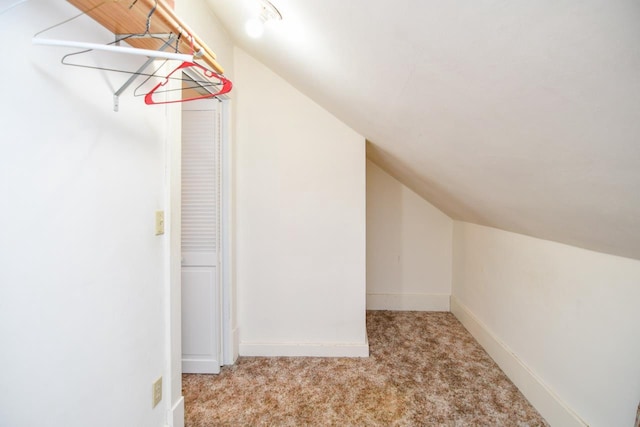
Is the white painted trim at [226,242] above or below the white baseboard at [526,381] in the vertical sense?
above

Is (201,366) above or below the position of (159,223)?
below

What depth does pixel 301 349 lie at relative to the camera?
248 cm

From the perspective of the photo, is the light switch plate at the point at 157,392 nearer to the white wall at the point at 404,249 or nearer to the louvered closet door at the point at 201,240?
the louvered closet door at the point at 201,240

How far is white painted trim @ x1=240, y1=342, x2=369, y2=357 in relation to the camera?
2.47 meters

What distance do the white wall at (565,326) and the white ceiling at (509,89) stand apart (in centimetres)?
18

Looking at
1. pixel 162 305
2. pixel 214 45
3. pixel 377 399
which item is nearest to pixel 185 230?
pixel 162 305

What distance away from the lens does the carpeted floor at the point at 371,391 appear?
176 cm

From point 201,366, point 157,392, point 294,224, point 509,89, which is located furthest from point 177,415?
point 509,89

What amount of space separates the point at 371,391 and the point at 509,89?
2001mm

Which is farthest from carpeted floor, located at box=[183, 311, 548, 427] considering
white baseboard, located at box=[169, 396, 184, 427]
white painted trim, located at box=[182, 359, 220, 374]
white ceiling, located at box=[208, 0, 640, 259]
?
white ceiling, located at box=[208, 0, 640, 259]

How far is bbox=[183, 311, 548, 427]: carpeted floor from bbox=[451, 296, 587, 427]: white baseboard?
6 cm

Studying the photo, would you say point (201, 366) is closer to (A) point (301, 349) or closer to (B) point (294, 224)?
(A) point (301, 349)

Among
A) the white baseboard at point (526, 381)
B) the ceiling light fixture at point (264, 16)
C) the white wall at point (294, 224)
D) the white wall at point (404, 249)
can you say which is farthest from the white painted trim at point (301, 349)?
the ceiling light fixture at point (264, 16)

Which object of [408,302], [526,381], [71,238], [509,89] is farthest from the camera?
[408,302]
